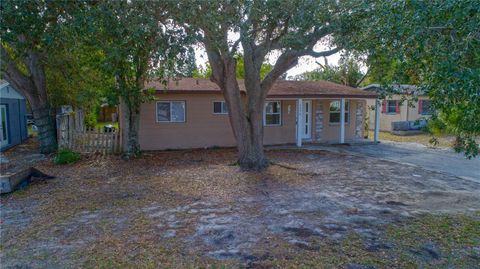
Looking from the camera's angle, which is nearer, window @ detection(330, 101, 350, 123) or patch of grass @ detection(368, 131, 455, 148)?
patch of grass @ detection(368, 131, 455, 148)

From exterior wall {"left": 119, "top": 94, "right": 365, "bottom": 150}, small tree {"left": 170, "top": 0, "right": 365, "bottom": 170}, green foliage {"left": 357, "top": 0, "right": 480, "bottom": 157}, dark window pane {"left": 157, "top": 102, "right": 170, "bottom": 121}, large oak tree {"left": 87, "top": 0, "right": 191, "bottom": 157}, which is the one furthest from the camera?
dark window pane {"left": 157, "top": 102, "right": 170, "bottom": 121}

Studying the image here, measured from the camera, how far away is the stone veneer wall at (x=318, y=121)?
1711cm

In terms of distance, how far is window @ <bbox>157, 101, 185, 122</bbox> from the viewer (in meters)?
14.6

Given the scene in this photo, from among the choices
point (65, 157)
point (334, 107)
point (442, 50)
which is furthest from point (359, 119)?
point (442, 50)

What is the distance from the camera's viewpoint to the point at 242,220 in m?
5.83

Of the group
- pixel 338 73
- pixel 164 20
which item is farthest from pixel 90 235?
pixel 338 73

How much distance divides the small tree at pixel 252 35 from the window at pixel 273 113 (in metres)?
5.93

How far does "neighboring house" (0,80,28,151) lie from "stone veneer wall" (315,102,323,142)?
14008 mm

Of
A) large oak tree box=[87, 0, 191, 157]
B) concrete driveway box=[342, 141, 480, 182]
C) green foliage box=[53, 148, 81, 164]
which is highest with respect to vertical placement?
large oak tree box=[87, 0, 191, 157]

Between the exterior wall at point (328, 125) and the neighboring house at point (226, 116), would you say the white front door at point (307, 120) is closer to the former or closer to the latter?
the neighboring house at point (226, 116)

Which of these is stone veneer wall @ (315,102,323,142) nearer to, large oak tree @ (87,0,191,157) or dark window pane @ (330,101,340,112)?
dark window pane @ (330,101,340,112)

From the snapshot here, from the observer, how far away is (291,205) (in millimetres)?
6688

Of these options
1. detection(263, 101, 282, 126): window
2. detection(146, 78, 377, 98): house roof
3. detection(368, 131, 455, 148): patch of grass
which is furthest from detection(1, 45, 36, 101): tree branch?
detection(368, 131, 455, 148): patch of grass

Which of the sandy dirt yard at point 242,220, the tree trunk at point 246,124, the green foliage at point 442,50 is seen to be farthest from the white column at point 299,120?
the green foliage at point 442,50
